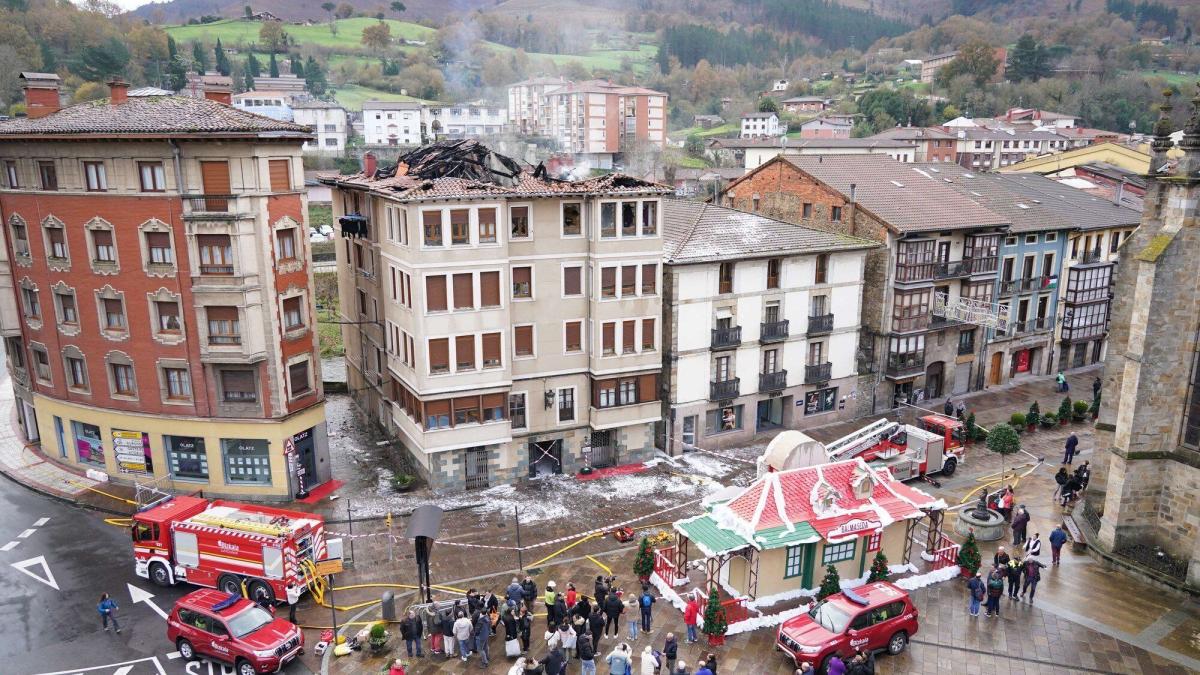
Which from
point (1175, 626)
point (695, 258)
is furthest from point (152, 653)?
point (1175, 626)

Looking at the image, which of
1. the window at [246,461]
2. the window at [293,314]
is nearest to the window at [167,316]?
the window at [293,314]

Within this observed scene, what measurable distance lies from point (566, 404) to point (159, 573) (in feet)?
62.8

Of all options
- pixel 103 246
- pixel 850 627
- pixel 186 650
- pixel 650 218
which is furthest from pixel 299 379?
pixel 850 627

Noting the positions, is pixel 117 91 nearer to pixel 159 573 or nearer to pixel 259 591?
pixel 159 573

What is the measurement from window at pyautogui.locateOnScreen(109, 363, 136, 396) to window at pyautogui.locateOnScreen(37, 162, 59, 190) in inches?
346

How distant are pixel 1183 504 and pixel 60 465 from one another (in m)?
51.7

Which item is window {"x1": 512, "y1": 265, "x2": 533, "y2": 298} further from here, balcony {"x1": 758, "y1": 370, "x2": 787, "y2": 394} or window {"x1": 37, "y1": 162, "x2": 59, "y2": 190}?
window {"x1": 37, "y1": 162, "x2": 59, "y2": 190}

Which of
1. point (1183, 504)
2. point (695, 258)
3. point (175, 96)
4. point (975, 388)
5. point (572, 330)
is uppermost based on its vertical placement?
point (175, 96)

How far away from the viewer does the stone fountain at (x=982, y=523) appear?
1344 inches

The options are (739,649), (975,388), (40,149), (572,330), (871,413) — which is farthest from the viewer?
(975,388)

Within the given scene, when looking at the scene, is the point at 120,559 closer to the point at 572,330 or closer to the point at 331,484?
the point at 331,484

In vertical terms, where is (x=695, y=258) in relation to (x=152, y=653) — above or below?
above

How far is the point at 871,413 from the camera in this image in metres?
50.6

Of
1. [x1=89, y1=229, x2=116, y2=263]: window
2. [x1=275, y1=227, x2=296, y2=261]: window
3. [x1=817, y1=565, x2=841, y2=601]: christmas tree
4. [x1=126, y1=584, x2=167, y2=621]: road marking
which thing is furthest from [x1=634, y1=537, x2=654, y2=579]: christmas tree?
[x1=89, y1=229, x2=116, y2=263]: window
